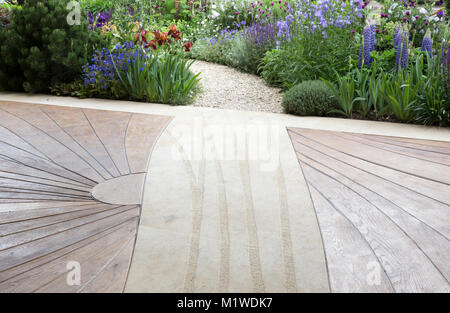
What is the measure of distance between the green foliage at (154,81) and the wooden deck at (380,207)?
172 cm

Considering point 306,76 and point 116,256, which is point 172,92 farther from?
point 116,256

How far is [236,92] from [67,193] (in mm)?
3073

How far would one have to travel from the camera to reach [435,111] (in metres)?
3.86

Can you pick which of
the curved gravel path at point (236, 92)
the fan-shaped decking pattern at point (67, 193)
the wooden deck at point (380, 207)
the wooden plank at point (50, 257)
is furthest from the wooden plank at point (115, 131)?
the wooden deck at point (380, 207)

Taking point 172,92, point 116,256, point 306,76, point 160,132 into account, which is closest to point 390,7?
point 306,76

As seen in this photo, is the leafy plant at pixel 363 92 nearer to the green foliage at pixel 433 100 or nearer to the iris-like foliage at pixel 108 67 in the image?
the green foliage at pixel 433 100

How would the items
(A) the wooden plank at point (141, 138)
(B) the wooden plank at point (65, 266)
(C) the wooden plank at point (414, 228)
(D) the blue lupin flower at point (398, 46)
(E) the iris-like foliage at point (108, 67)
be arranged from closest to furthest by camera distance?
(B) the wooden plank at point (65, 266) < (C) the wooden plank at point (414, 228) < (A) the wooden plank at point (141, 138) < (D) the blue lupin flower at point (398, 46) < (E) the iris-like foliage at point (108, 67)

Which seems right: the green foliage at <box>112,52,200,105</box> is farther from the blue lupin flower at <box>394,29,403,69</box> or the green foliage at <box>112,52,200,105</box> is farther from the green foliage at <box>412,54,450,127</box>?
the green foliage at <box>412,54,450,127</box>

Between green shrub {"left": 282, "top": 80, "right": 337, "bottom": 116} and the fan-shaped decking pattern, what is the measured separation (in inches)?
51.4

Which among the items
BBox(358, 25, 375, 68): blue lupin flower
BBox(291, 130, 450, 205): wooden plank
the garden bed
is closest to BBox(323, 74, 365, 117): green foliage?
the garden bed

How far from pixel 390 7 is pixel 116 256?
16.3 feet

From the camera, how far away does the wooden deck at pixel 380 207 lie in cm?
187

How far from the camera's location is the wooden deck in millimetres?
1865
